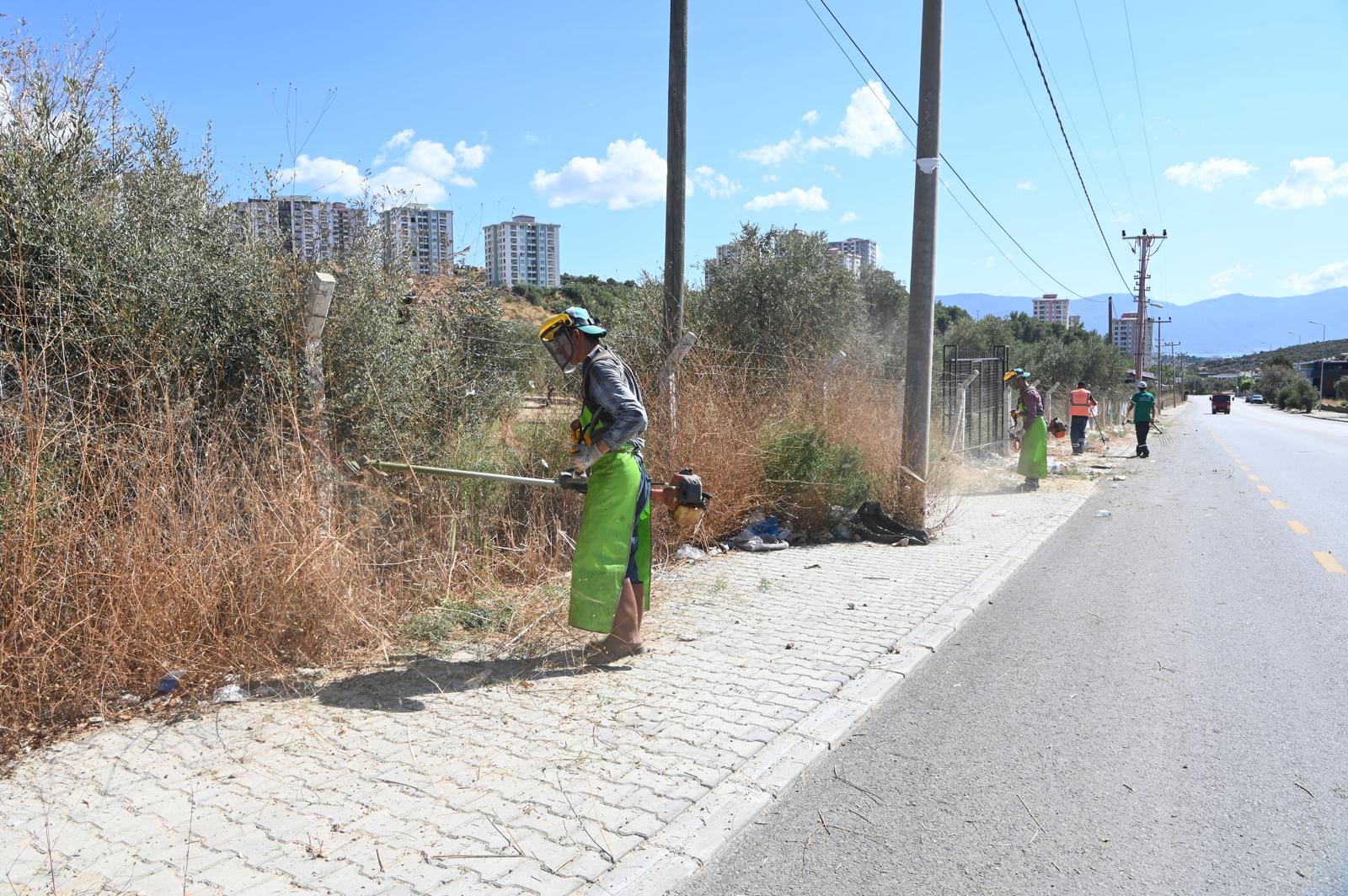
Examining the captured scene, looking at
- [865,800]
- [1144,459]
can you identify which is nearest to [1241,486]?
[1144,459]

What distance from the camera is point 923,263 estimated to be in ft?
31.5

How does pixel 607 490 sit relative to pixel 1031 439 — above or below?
above

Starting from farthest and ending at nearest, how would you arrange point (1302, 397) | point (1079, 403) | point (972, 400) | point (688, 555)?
point (1302, 397) < point (1079, 403) < point (972, 400) < point (688, 555)

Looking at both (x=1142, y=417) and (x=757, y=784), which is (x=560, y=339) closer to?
(x=757, y=784)

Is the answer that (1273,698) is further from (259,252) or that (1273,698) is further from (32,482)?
(259,252)

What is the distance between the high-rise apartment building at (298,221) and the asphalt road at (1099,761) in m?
4.87

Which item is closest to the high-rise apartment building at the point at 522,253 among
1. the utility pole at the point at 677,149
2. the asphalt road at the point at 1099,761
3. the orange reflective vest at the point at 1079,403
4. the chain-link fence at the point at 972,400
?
the utility pole at the point at 677,149

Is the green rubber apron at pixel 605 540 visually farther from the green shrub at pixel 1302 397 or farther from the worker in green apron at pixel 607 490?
the green shrub at pixel 1302 397

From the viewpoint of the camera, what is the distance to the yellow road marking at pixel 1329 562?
793cm

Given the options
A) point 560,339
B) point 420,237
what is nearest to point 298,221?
point 420,237

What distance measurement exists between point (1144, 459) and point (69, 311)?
21752mm

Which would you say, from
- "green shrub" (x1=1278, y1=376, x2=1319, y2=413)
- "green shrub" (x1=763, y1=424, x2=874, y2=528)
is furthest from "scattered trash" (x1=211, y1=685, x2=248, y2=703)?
"green shrub" (x1=1278, y1=376, x2=1319, y2=413)

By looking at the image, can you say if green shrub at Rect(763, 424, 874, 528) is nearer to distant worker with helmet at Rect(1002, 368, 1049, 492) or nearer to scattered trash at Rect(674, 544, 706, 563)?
scattered trash at Rect(674, 544, 706, 563)

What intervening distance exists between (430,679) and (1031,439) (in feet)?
39.3
